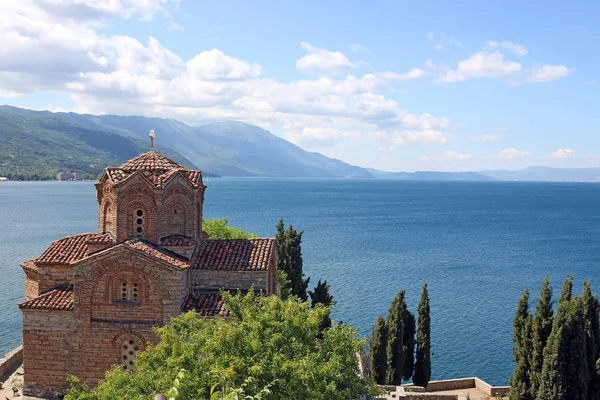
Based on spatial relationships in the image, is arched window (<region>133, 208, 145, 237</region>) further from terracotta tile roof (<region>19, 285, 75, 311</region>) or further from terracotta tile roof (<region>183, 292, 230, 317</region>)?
terracotta tile roof (<region>183, 292, 230, 317</region>)

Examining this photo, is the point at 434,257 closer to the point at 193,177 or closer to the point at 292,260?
the point at 292,260

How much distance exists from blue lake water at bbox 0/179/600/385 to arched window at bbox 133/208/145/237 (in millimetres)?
11055

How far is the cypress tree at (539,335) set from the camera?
2266 centimetres

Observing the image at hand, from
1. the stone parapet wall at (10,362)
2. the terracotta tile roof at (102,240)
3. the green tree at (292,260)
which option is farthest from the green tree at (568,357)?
the stone parapet wall at (10,362)

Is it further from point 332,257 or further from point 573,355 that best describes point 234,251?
point 332,257

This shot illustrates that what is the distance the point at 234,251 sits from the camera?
2422cm

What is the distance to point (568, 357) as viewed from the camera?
848 inches

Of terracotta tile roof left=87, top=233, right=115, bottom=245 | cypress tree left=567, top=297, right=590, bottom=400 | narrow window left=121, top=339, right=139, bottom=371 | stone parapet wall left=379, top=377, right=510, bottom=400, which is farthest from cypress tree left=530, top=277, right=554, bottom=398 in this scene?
terracotta tile roof left=87, top=233, right=115, bottom=245

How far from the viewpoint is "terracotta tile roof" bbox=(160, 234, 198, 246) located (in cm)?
2369

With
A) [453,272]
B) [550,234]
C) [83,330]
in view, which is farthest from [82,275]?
Result: [550,234]

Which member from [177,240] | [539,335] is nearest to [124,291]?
[177,240]

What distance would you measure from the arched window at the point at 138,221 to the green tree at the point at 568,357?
17.6 metres

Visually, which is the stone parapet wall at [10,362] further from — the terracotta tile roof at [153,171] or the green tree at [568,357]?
the green tree at [568,357]

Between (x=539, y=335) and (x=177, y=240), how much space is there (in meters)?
16.0
